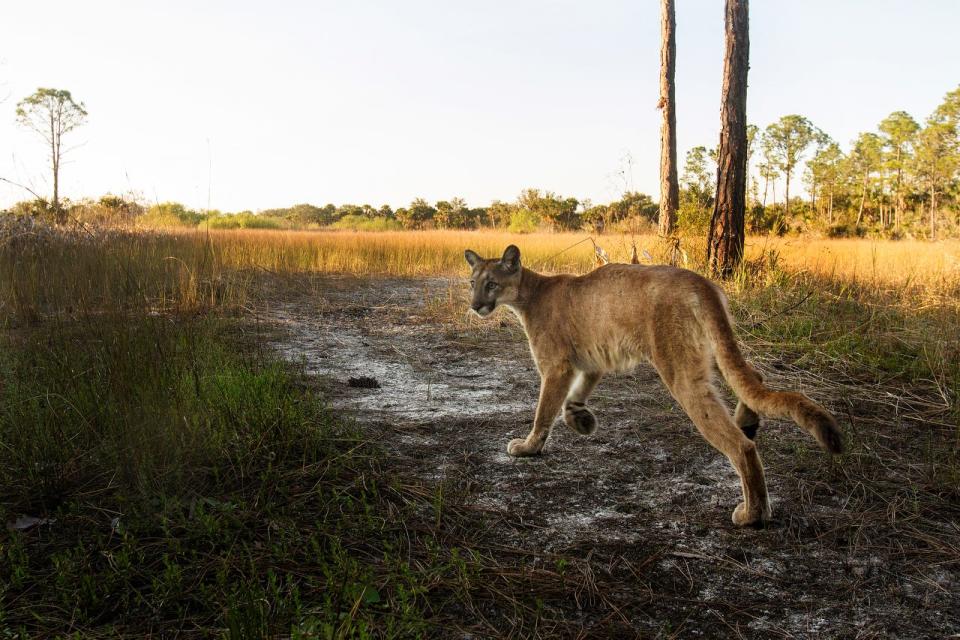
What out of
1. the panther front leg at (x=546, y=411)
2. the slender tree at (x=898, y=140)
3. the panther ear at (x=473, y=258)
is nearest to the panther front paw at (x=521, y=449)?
the panther front leg at (x=546, y=411)

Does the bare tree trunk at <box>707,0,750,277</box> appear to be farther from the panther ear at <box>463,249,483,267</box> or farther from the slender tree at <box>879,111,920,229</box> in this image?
the slender tree at <box>879,111,920,229</box>

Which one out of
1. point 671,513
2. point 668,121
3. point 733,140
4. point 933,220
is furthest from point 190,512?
point 933,220

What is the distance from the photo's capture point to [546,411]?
13.1 ft

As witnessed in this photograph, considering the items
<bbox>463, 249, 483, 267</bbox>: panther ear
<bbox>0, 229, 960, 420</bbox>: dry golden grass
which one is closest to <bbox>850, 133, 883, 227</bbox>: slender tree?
<bbox>0, 229, 960, 420</bbox>: dry golden grass

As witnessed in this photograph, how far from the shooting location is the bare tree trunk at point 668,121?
41.1 feet

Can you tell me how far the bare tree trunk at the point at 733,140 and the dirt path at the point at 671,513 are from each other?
13.4 feet

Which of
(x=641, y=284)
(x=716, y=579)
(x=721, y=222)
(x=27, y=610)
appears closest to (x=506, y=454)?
(x=641, y=284)

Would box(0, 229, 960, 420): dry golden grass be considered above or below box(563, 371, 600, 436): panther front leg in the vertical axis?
above

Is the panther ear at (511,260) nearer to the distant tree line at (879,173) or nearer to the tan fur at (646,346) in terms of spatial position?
the tan fur at (646,346)

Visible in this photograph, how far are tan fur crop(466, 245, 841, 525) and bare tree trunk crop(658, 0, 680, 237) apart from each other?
28.5 ft

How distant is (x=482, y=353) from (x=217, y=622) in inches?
205

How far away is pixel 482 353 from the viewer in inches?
286

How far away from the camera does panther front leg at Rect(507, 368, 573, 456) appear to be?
3.97 metres

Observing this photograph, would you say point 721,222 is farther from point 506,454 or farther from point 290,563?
point 290,563
